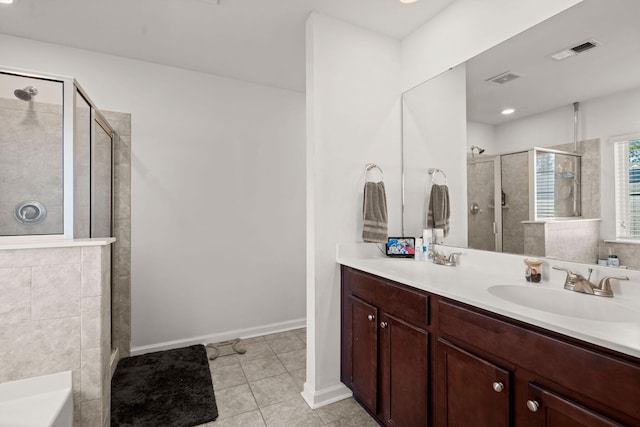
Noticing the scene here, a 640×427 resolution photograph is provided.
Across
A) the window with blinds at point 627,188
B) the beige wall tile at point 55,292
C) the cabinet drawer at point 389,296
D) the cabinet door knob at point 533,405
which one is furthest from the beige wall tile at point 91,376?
the window with blinds at point 627,188

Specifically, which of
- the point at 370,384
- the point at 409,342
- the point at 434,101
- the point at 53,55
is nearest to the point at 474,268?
the point at 409,342

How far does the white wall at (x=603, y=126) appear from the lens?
1218 millimetres

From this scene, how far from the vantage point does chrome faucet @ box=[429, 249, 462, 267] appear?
6.03 ft

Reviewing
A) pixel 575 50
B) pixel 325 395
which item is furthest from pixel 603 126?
pixel 325 395

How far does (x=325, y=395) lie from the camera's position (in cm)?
195

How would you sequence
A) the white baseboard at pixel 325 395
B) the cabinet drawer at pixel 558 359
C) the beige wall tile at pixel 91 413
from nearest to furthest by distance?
1. the cabinet drawer at pixel 558 359
2. the beige wall tile at pixel 91 413
3. the white baseboard at pixel 325 395

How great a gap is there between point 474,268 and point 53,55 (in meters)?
3.42

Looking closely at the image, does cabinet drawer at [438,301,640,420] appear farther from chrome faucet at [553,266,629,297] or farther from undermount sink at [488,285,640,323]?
chrome faucet at [553,266,629,297]

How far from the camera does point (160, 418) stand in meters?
1.80

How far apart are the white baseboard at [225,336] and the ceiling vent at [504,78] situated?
8.99ft

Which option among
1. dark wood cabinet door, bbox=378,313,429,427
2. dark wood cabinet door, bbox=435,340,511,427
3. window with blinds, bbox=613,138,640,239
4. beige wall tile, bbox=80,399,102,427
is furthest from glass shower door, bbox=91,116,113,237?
window with blinds, bbox=613,138,640,239

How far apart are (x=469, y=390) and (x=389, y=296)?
0.54 m

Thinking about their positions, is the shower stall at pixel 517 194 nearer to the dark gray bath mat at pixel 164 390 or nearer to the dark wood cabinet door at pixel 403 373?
the dark wood cabinet door at pixel 403 373

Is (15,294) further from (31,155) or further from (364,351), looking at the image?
(364,351)
